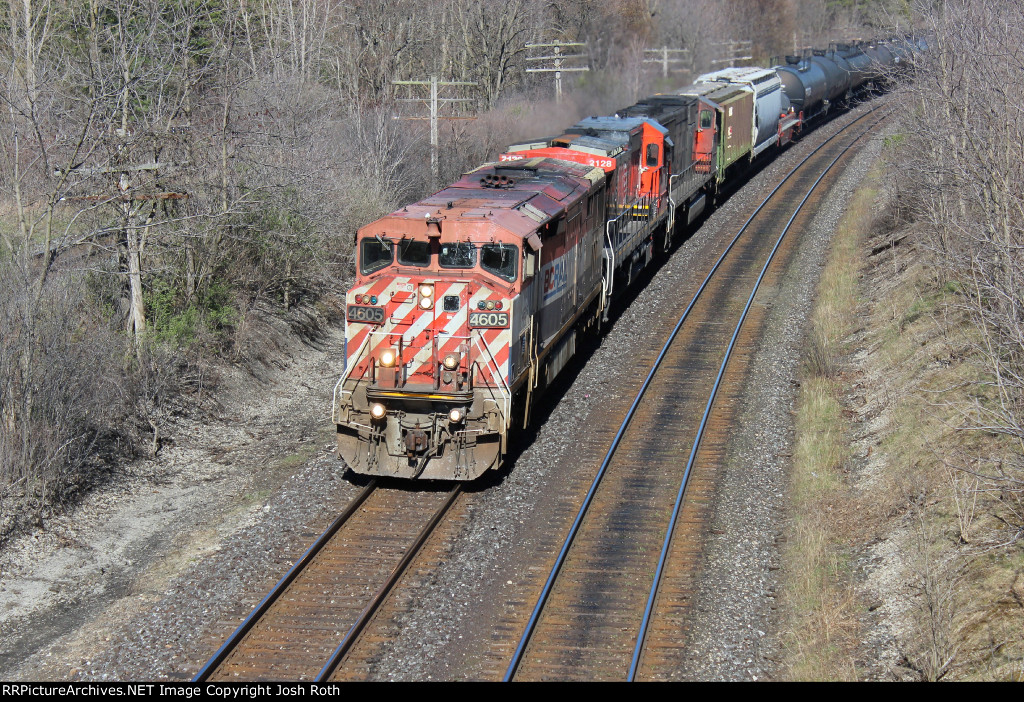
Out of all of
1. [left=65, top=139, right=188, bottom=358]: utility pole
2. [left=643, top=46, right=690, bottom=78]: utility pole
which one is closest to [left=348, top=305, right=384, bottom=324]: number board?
[left=65, top=139, right=188, bottom=358]: utility pole

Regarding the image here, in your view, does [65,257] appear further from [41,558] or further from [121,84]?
[41,558]

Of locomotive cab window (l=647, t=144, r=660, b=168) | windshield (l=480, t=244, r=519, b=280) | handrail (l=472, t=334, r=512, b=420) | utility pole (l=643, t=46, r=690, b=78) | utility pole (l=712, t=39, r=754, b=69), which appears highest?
utility pole (l=712, t=39, r=754, b=69)

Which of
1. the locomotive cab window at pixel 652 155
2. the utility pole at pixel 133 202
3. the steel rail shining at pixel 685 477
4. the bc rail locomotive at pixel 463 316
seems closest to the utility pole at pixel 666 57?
the steel rail shining at pixel 685 477

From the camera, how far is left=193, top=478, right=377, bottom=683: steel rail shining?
9.64 m

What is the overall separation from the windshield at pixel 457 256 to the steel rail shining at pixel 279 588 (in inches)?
125

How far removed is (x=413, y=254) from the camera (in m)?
13.4

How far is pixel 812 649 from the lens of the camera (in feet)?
33.5

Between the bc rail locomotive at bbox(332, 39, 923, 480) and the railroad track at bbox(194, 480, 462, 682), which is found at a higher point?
the bc rail locomotive at bbox(332, 39, 923, 480)

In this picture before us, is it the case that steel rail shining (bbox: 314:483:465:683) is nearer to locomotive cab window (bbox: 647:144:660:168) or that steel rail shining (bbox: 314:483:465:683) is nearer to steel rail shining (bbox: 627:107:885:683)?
steel rail shining (bbox: 627:107:885:683)

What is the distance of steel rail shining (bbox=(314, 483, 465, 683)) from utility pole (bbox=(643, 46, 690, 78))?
1656 inches

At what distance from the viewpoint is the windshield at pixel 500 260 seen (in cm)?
1328

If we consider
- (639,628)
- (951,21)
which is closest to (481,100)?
(951,21)

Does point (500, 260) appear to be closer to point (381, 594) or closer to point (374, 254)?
point (374, 254)

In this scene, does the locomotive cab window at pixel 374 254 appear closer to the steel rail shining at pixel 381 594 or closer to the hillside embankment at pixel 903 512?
the steel rail shining at pixel 381 594
